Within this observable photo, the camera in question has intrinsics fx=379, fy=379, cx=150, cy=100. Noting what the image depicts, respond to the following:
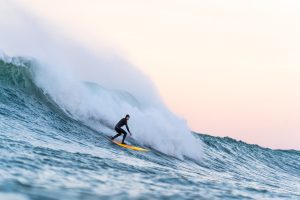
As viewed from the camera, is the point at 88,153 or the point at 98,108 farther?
the point at 98,108

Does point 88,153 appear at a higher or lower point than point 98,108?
lower

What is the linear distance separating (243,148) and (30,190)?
87.0 ft

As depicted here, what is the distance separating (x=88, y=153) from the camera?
9.88 meters

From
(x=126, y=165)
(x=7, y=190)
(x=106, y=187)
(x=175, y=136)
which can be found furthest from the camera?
(x=175, y=136)

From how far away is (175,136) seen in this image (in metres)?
18.3

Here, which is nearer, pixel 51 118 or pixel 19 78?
pixel 51 118

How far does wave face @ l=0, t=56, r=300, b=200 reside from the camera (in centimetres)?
603

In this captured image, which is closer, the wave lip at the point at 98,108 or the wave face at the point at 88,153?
the wave face at the point at 88,153

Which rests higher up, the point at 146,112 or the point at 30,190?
the point at 146,112

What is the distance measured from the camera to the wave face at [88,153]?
19.8 feet

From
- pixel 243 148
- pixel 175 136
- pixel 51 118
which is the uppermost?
pixel 243 148

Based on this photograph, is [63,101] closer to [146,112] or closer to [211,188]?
[146,112]

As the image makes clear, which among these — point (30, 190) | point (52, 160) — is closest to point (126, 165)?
point (52, 160)

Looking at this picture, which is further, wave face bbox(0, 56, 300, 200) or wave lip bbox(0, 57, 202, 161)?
wave lip bbox(0, 57, 202, 161)
